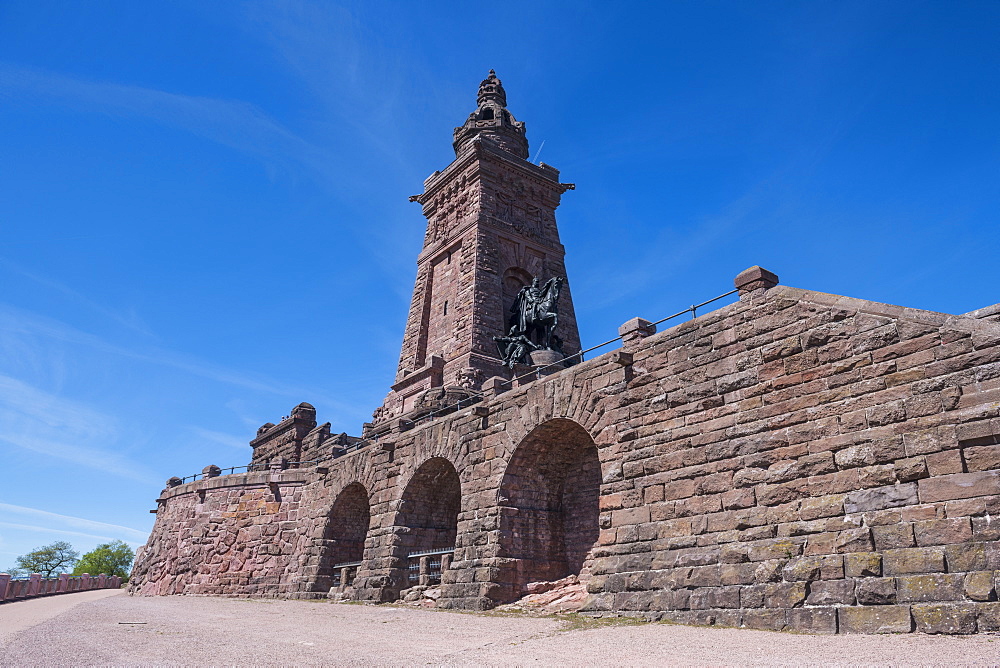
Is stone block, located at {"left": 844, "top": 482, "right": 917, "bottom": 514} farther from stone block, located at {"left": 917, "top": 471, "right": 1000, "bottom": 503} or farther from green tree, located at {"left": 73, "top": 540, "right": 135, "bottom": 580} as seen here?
green tree, located at {"left": 73, "top": 540, "right": 135, "bottom": 580}

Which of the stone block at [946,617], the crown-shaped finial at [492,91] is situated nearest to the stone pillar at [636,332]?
the stone block at [946,617]

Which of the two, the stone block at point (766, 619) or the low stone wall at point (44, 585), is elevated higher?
the stone block at point (766, 619)

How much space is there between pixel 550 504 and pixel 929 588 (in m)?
8.33

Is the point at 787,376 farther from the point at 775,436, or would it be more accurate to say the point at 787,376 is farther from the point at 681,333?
the point at 681,333

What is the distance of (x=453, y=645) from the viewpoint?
8.66 m

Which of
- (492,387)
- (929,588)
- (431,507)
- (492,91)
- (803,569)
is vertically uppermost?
(492,91)

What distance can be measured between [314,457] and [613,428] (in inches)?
659

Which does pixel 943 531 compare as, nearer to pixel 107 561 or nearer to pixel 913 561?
pixel 913 561

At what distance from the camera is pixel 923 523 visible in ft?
27.1

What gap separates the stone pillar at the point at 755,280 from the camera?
37.1ft

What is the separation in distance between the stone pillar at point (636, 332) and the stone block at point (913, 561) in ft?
18.5

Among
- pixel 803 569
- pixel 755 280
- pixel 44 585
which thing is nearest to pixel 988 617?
pixel 803 569

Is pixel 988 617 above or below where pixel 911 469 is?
below

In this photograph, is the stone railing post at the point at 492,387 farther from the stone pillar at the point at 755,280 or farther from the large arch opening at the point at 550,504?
the stone pillar at the point at 755,280
